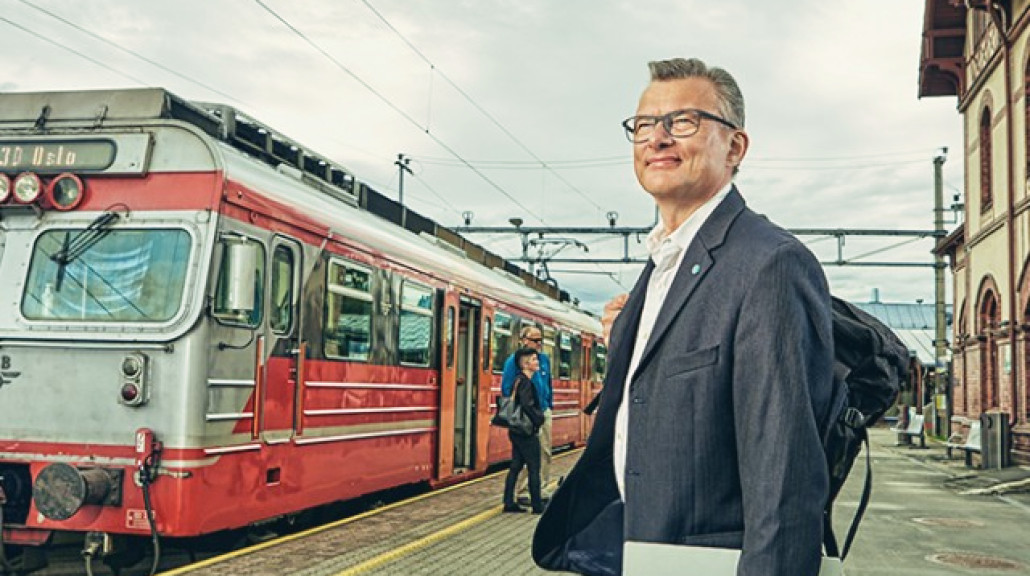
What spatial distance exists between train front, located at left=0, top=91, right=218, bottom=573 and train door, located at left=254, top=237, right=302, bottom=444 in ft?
3.02

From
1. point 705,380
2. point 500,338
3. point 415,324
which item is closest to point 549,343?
point 500,338

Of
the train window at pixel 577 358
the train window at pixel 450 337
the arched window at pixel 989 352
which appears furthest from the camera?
the train window at pixel 577 358

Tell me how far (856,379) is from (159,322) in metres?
5.78

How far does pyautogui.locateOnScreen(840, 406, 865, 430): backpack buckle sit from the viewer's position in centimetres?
252

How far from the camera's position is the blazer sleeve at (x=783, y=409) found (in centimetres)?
220

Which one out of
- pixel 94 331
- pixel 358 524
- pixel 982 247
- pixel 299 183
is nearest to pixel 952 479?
pixel 982 247

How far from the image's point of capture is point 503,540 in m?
9.20

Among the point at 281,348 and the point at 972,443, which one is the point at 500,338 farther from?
the point at 972,443

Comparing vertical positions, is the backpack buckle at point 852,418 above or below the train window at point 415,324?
below

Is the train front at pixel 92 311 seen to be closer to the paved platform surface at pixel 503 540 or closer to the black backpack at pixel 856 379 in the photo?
the paved platform surface at pixel 503 540

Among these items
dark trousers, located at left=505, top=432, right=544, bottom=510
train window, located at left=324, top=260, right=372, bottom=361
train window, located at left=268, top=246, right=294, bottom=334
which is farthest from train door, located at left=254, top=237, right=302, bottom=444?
dark trousers, located at left=505, top=432, right=544, bottom=510

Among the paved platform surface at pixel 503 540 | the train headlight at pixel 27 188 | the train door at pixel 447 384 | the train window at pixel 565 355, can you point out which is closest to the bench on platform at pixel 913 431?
the train window at pixel 565 355

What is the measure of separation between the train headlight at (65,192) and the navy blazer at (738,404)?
6.34m

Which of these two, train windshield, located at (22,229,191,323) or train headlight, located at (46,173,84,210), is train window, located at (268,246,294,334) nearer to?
train windshield, located at (22,229,191,323)
